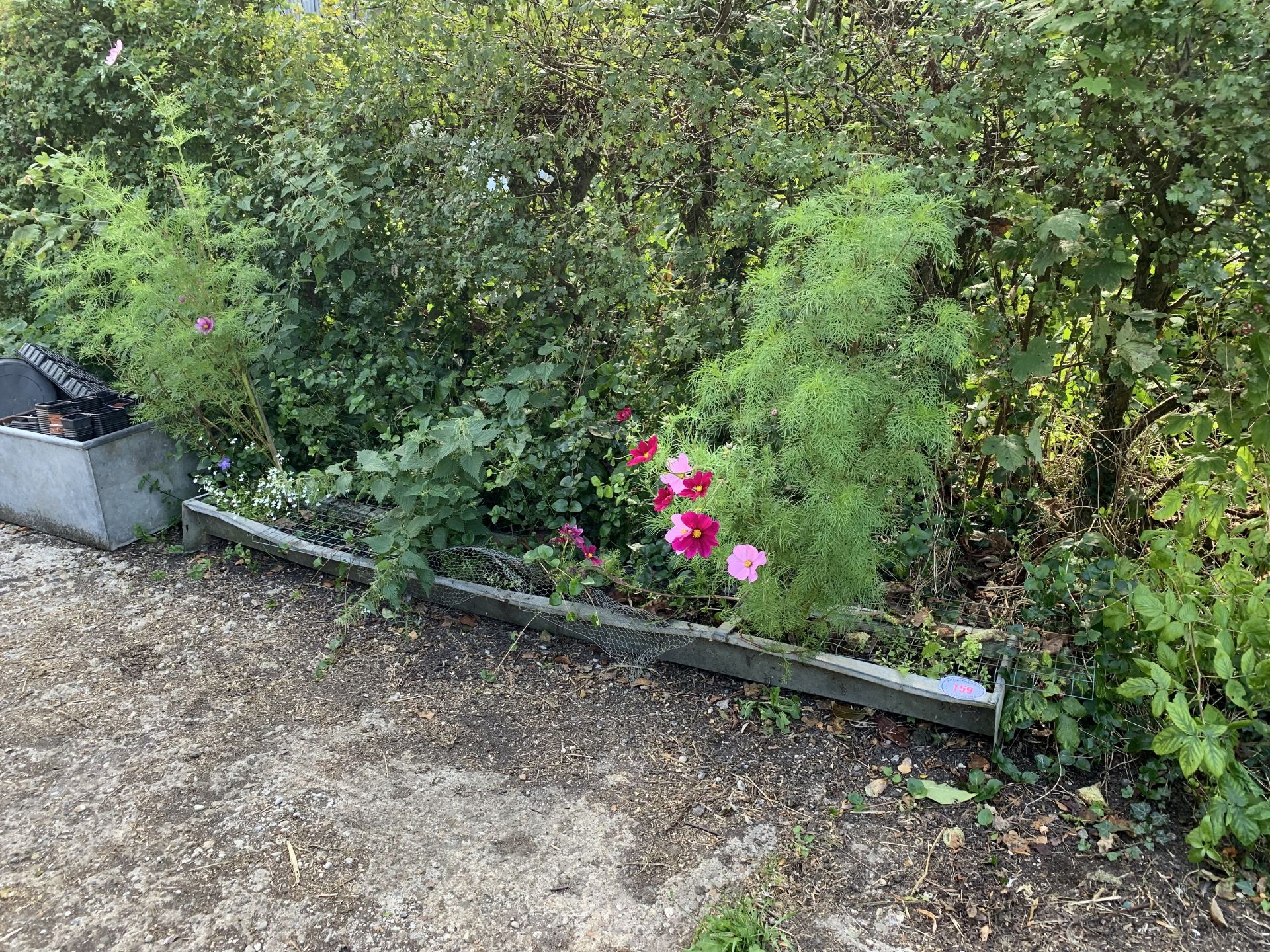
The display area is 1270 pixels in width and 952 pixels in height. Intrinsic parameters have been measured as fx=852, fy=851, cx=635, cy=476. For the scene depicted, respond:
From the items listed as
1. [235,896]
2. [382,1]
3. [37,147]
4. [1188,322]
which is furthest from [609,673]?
[37,147]

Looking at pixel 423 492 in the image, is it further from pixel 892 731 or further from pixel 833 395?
pixel 892 731

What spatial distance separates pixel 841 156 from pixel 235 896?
2.61 m

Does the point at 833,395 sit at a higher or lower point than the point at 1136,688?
higher

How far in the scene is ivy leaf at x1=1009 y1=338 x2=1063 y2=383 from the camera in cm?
249

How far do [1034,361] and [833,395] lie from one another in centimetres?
72

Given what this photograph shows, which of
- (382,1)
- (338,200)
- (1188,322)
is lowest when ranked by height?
(1188,322)

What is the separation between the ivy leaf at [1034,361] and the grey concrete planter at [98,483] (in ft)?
11.6

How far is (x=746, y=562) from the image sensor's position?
2305 millimetres

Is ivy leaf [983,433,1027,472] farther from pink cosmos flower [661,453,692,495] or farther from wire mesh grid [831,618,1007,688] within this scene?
pink cosmos flower [661,453,692,495]

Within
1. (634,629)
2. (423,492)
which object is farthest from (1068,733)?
(423,492)

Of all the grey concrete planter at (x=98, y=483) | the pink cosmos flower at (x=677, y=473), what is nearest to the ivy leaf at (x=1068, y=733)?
the pink cosmos flower at (x=677, y=473)

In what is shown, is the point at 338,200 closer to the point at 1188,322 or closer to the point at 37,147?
the point at 37,147

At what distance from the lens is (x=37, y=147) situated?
4.47 metres

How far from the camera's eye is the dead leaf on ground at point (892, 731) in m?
2.47
